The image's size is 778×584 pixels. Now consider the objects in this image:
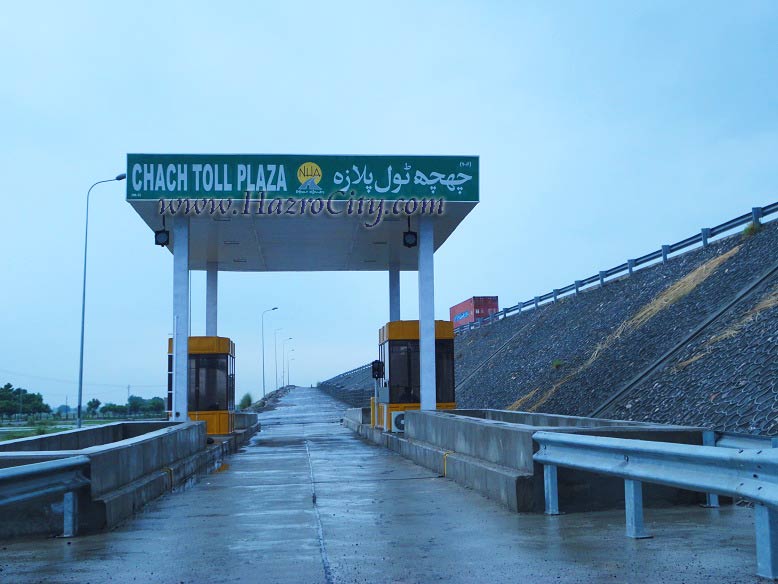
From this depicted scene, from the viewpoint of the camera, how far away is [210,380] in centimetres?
2412

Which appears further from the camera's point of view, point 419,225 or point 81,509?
point 419,225

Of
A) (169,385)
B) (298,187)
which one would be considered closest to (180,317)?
(169,385)

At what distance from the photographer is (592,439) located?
27.6ft

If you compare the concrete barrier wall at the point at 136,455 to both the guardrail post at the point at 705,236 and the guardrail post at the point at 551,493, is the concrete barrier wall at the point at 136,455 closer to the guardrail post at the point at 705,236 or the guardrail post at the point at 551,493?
the guardrail post at the point at 551,493

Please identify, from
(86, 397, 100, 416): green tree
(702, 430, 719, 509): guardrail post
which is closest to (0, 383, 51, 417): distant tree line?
(86, 397, 100, 416): green tree

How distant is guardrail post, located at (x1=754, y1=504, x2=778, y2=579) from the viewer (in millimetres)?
5941

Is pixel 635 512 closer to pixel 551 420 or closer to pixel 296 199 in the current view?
pixel 551 420

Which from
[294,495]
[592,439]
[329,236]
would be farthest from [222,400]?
[592,439]

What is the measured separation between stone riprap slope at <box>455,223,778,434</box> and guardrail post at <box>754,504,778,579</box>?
798cm

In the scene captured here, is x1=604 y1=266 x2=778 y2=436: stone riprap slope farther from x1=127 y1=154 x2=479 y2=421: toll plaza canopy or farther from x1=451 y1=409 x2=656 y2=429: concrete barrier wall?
x1=127 y1=154 x2=479 y2=421: toll plaza canopy

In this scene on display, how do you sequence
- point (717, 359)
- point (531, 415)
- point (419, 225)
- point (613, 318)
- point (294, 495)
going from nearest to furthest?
1. point (294, 495)
2. point (531, 415)
3. point (717, 359)
4. point (419, 225)
5. point (613, 318)

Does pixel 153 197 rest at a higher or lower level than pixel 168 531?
higher

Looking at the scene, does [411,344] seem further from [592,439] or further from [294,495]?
[592,439]

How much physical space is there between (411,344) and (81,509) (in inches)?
573
